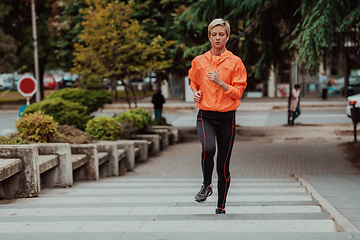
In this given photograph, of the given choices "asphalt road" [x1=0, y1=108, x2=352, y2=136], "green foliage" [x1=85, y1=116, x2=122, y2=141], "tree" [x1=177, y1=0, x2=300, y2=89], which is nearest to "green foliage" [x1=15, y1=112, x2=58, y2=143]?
"green foliage" [x1=85, y1=116, x2=122, y2=141]

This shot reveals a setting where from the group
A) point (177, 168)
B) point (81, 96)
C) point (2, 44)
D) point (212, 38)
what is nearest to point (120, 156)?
point (177, 168)

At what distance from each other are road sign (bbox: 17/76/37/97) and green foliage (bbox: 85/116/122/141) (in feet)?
11.4

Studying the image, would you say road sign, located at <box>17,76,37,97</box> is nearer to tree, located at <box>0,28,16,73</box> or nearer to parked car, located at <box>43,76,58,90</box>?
tree, located at <box>0,28,16,73</box>

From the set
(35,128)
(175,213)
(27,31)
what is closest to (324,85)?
(27,31)

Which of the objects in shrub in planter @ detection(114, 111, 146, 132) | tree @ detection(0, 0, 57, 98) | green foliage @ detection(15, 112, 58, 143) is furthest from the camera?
tree @ detection(0, 0, 57, 98)

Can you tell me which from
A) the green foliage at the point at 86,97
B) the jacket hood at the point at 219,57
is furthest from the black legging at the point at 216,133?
the green foliage at the point at 86,97

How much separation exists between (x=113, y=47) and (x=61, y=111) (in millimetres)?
6064

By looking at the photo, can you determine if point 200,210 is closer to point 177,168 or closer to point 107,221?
point 107,221

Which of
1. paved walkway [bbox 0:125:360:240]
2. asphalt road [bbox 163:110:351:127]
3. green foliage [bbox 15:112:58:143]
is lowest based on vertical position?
asphalt road [bbox 163:110:351:127]

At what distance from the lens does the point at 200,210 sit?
15.5ft

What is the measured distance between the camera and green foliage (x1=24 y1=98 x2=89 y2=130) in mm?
10680

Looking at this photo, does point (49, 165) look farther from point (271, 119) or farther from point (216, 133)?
point (271, 119)

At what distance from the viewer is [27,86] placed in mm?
13242

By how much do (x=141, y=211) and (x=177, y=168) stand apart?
21.6 ft
